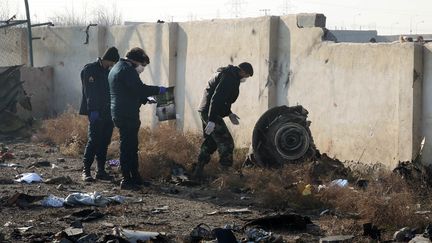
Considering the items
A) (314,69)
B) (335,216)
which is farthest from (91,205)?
(314,69)

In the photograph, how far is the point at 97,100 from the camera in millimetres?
11031

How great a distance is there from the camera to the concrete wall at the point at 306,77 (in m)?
10.8

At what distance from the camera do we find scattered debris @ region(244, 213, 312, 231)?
7.99 metres

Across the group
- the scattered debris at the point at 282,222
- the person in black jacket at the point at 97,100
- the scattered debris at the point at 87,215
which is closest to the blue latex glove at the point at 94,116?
the person in black jacket at the point at 97,100

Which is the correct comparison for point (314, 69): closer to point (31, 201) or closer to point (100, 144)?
point (100, 144)

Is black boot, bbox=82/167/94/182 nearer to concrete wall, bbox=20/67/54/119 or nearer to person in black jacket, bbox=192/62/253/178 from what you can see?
person in black jacket, bbox=192/62/253/178

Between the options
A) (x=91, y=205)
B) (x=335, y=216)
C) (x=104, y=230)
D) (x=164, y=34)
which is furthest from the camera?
(x=164, y=34)

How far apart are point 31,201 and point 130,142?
1605 millimetres

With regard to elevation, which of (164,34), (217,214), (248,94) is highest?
(164,34)

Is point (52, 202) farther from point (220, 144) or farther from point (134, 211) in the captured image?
point (220, 144)

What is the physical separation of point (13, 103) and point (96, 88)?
7.71 meters

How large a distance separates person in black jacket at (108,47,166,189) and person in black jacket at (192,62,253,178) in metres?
0.76

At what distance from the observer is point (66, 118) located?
54.7 feet

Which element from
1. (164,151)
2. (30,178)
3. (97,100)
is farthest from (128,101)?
(164,151)
